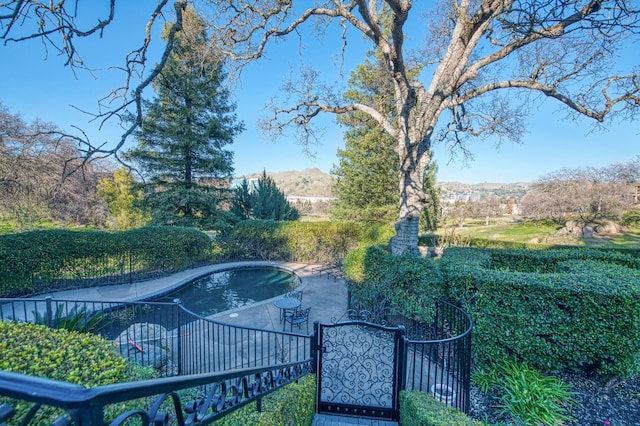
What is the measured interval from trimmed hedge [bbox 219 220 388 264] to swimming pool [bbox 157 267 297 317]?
4.12ft

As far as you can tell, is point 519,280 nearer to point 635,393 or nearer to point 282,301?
point 635,393

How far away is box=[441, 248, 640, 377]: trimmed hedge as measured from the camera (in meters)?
3.58

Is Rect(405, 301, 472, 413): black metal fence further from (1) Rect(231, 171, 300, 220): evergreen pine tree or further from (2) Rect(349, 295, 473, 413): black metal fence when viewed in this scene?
(1) Rect(231, 171, 300, 220): evergreen pine tree

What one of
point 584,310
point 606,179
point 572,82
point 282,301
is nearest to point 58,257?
point 282,301

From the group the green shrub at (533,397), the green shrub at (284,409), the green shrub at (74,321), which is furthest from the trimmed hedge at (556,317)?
the green shrub at (74,321)

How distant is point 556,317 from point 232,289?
878cm

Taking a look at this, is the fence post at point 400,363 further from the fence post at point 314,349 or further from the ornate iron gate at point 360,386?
the fence post at point 314,349

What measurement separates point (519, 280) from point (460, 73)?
5031 mm

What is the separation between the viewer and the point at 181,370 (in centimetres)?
455

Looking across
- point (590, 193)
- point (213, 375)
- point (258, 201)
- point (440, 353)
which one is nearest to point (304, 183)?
point (258, 201)

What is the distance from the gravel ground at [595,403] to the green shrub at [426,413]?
3.01 ft

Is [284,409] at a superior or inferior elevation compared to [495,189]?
inferior

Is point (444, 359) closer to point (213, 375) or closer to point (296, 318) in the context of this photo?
point (296, 318)

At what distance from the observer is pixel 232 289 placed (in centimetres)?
952
